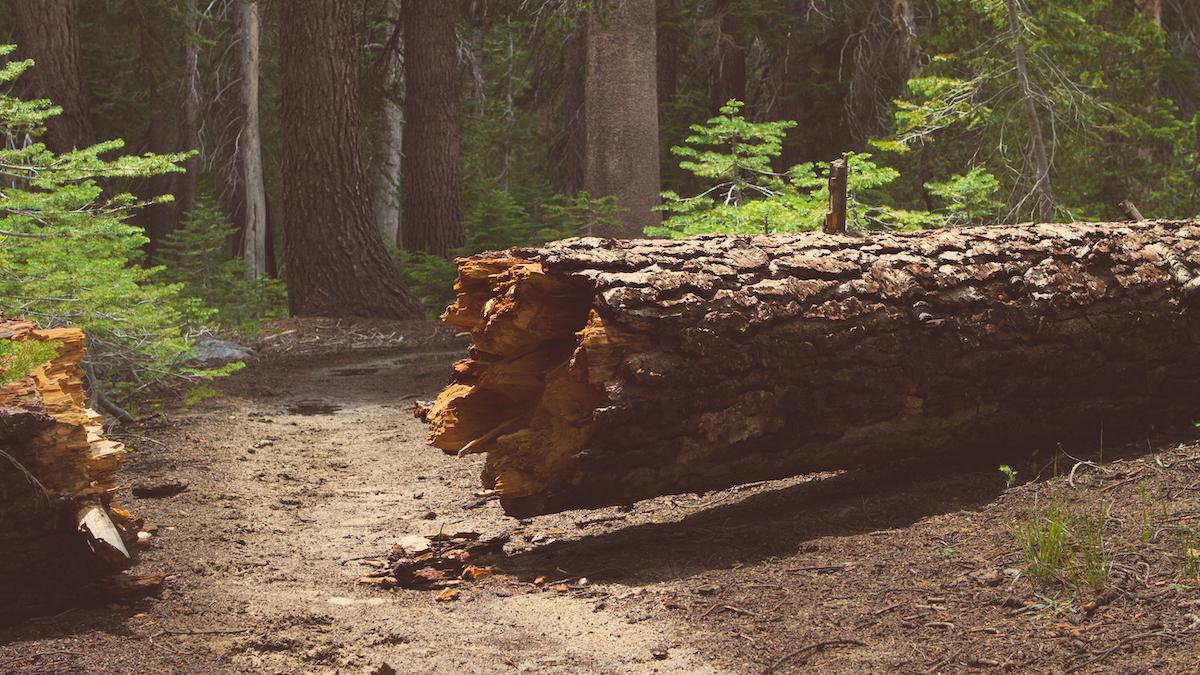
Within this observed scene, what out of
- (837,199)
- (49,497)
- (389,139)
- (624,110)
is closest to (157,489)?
(49,497)

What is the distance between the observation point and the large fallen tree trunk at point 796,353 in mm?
4734

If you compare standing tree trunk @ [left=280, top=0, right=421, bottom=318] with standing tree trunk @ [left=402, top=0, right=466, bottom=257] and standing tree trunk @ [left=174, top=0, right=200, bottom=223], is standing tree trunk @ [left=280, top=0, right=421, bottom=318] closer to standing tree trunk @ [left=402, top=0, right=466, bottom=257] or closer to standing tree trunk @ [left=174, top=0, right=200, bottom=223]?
standing tree trunk @ [left=402, top=0, right=466, bottom=257]

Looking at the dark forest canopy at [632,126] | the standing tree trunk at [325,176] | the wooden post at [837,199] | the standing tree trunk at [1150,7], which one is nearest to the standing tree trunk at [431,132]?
the dark forest canopy at [632,126]

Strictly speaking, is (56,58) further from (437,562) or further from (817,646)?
(817,646)

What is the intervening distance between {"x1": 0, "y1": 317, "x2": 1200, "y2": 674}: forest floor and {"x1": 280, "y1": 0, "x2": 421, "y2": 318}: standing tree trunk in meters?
6.71

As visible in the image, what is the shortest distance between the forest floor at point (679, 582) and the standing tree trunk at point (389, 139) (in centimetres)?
1407

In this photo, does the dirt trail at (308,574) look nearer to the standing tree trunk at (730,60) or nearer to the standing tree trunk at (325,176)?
the standing tree trunk at (325,176)

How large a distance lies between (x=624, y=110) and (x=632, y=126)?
20 centimetres

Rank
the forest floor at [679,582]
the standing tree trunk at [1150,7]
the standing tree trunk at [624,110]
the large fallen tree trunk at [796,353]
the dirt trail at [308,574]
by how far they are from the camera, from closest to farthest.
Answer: the forest floor at [679,582] → the dirt trail at [308,574] → the large fallen tree trunk at [796,353] → the standing tree trunk at [624,110] → the standing tree trunk at [1150,7]

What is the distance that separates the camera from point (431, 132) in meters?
16.0

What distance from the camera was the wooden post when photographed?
614 cm

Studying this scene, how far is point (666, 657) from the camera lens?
380 cm

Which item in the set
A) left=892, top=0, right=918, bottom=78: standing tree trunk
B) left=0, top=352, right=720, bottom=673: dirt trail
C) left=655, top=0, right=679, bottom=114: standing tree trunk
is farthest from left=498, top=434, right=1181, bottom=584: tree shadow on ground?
left=655, top=0, right=679, bottom=114: standing tree trunk

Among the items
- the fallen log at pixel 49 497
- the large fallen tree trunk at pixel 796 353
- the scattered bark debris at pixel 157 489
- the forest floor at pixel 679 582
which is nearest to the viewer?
the forest floor at pixel 679 582
